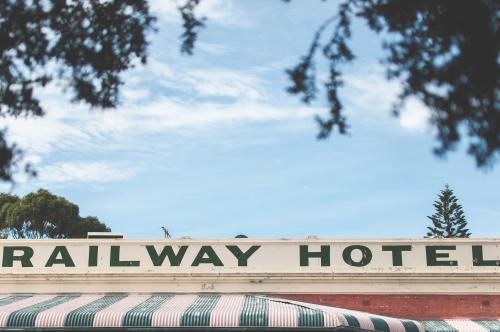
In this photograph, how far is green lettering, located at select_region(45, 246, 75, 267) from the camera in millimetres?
16145

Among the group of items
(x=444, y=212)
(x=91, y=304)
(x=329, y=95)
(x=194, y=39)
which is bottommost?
(x=91, y=304)

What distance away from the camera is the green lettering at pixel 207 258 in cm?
1595

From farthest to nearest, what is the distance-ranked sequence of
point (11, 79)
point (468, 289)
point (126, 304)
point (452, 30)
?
point (468, 289), point (126, 304), point (11, 79), point (452, 30)

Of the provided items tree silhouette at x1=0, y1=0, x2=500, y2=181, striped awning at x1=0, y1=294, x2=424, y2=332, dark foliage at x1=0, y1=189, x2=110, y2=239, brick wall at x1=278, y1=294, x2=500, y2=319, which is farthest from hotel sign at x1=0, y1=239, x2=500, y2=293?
dark foliage at x1=0, y1=189, x2=110, y2=239

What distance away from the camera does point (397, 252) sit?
15.9 m

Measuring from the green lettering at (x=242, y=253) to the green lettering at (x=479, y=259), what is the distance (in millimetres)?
4826

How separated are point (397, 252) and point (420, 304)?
1220 millimetres

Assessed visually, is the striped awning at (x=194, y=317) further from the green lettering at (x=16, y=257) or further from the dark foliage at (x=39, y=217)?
the dark foliage at (x=39, y=217)

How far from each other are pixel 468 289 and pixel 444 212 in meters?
44.8

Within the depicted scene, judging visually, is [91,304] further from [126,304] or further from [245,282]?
[245,282]

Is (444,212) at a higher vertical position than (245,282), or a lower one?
higher

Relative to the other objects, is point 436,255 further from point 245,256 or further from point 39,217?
point 39,217

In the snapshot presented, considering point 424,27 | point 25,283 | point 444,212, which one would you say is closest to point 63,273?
point 25,283

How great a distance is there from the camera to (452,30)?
19.4ft
